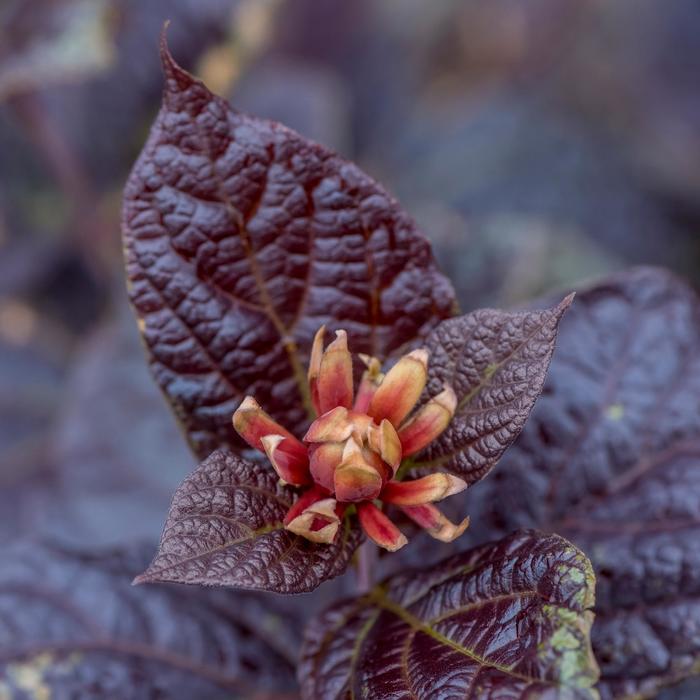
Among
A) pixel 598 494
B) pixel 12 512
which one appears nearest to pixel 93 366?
pixel 12 512

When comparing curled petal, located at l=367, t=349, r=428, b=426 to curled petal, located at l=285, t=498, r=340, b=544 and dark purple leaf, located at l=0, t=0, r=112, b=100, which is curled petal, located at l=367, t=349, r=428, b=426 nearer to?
curled petal, located at l=285, t=498, r=340, b=544

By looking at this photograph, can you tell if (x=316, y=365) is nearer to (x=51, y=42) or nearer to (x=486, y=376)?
(x=486, y=376)

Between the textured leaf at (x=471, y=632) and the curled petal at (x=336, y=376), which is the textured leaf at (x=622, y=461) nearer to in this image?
the textured leaf at (x=471, y=632)

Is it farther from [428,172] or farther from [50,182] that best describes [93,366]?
[428,172]

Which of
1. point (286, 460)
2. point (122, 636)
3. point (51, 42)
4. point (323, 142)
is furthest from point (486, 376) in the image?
point (323, 142)

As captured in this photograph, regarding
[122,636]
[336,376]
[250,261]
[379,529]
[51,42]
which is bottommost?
[122,636]

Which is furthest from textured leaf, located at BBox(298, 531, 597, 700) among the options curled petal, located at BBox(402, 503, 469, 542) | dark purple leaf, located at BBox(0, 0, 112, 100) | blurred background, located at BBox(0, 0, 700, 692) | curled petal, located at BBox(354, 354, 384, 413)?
dark purple leaf, located at BBox(0, 0, 112, 100)
